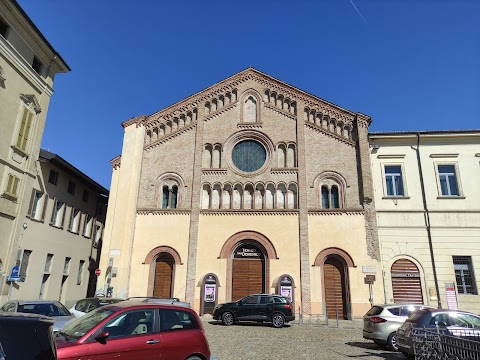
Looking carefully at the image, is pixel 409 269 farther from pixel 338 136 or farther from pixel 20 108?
pixel 20 108

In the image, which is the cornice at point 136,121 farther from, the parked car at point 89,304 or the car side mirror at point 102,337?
the car side mirror at point 102,337

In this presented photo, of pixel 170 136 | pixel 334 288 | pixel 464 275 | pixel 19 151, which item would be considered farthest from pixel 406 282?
pixel 19 151

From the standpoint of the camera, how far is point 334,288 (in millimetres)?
20469

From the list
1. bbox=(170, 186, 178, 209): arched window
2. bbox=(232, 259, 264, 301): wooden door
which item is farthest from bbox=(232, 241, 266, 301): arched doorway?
bbox=(170, 186, 178, 209): arched window

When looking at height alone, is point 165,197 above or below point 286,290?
above

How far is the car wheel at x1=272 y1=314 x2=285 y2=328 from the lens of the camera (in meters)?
16.7

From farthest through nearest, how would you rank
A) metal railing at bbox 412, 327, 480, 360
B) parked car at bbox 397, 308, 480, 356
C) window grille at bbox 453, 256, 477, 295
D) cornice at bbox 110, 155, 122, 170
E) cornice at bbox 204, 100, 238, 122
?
cornice at bbox 204, 100, 238, 122
cornice at bbox 110, 155, 122, 170
window grille at bbox 453, 256, 477, 295
parked car at bbox 397, 308, 480, 356
metal railing at bbox 412, 327, 480, 360

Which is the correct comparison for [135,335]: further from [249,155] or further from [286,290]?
[249,155]

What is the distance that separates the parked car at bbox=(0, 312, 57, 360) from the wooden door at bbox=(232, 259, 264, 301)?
18157mm

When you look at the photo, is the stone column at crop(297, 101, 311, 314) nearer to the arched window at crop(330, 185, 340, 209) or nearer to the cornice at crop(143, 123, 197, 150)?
the arched window at crop(330, 185, 340, 209)

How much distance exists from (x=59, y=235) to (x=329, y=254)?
674 inches

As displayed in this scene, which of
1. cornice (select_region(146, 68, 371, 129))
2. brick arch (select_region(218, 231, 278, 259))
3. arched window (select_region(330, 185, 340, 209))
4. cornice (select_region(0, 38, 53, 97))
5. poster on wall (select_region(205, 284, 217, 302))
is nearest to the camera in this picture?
cornice (select_region(0, 38, 53, 97))

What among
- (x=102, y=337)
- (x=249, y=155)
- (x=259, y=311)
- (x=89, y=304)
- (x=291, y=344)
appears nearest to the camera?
(x=102, y=337)

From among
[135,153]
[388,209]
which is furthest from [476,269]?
[135,153]
